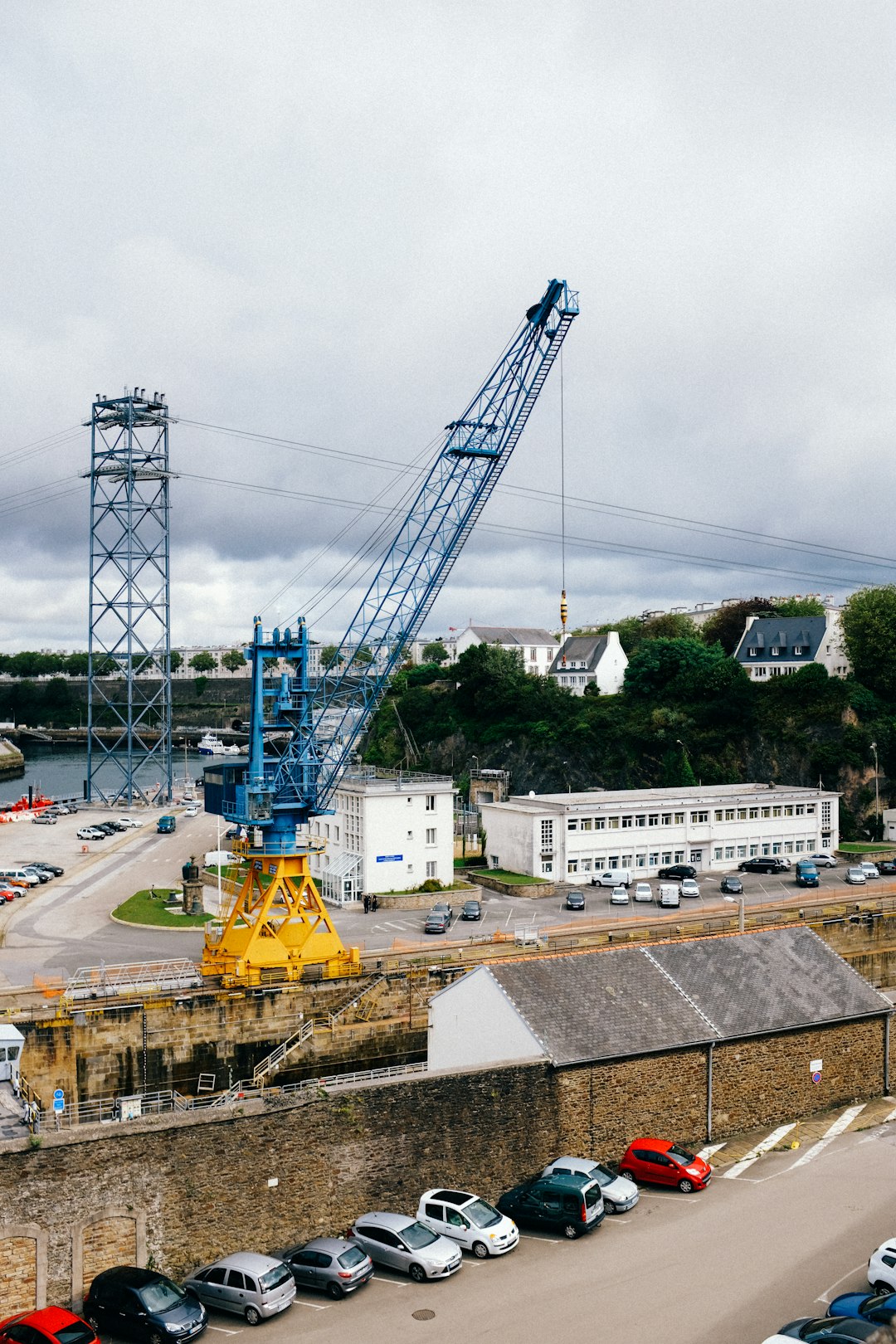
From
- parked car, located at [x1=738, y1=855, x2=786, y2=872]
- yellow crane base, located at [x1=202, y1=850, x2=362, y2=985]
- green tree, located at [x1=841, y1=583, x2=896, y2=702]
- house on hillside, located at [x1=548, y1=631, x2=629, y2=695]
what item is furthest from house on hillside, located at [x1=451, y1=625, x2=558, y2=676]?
yellow crane base, located at [x1=202, y1=850, x2=362, y2=985]

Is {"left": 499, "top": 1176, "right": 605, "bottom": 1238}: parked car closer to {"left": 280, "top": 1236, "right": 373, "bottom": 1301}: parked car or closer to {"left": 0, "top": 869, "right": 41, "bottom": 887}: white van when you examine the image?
{"left": 280, "top": 1236, "right": 373, "bottom": 1301}: parked car

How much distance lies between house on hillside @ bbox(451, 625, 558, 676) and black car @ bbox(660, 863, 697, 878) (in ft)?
196

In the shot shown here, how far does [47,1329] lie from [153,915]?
958 inches

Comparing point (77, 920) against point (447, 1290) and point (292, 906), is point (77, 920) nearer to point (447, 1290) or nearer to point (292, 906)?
point (292, 906)

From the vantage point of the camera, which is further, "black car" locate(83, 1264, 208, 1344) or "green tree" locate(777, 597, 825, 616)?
"green tree" locate(777, 597, 825, 616)

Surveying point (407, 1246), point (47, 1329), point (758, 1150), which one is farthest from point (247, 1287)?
point (758, 1150)

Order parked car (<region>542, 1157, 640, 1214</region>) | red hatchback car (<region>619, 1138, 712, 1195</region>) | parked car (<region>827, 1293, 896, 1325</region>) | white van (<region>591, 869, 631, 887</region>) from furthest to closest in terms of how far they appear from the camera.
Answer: white van (<region>591, 869, 631, 887</region>)
red hatchback car (<region>619, 1138, 712, 1195</region>)
parked car (<region>542, 1157, 640, 1214</region>)
parked car (<region>827, 1293, 896, 1325</region>)

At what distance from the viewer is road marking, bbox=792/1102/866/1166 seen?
861 inches

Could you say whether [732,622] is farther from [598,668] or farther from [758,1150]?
[758,1150]

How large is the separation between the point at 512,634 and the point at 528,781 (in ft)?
120

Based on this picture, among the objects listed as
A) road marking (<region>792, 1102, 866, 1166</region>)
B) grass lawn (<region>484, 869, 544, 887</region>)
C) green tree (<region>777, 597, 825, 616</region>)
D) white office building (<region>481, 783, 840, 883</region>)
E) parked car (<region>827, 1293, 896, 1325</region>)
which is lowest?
road marking (<region>792, 1102, 866, 1166</region>)

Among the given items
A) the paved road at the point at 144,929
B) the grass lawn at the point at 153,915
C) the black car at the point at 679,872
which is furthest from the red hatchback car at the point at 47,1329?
the black car at the point at 679,872

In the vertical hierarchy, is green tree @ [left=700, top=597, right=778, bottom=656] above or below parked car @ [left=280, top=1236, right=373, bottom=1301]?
above

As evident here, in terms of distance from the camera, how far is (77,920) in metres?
38.1
